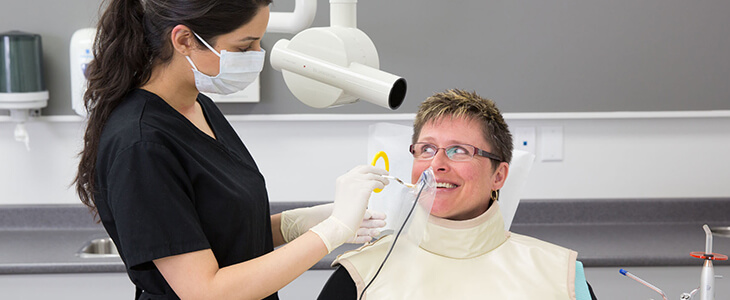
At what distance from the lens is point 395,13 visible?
8.11 ft

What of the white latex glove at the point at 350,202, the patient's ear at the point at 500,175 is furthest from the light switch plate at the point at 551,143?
the white latex glove at the point at 350,202

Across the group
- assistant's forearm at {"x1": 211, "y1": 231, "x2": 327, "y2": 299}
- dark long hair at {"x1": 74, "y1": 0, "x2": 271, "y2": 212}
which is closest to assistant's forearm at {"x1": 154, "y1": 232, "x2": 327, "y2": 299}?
assistant's forearm at {"x1": 211, "y1": 231, "x2": 327, "y2": 299}

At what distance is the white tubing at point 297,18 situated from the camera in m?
1.46

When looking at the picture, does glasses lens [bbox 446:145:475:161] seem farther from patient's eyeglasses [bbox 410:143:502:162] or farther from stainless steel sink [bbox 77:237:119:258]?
stainless steel sink [bbox 77:237:119:258]

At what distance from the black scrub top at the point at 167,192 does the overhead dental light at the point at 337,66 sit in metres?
0.20

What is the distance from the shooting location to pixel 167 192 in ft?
3.65

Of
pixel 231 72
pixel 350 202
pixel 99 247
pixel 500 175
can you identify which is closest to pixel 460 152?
pixel 500 175

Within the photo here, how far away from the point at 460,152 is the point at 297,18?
457mm

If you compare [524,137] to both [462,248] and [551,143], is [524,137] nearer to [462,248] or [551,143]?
[551,143]

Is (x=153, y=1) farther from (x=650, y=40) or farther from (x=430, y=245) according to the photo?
(x=650, y=40)

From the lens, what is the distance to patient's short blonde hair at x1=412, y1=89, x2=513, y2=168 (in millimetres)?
1587

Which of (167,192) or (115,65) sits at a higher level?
(115,65)

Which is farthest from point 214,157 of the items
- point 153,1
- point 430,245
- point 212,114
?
point 430,245

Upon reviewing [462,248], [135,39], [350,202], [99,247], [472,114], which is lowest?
[99,247]
